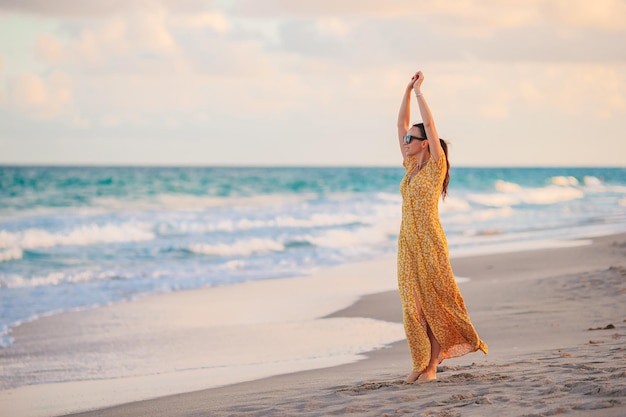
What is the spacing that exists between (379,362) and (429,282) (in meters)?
1.80

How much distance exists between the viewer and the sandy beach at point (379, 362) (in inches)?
199

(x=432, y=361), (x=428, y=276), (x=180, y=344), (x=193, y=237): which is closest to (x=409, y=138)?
(x=428, y=276)

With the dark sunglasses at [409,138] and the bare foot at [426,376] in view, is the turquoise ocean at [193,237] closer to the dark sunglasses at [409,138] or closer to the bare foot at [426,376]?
the bare foot at [426,376]

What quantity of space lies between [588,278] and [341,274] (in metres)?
5.00

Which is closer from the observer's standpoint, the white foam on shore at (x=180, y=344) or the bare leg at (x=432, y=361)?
the bare leg at (x=432, y=361)

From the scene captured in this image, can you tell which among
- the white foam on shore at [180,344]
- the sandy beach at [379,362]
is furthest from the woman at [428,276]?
the white foam on shore at [180,344]

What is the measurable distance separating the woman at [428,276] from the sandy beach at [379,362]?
0.79ft

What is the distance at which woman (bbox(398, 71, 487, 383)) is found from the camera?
571 centimetres

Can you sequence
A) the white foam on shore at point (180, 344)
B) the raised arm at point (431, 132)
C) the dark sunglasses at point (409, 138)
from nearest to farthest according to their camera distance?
1. the raised arm at point (431, 132)
2. the dark sunglasses at point (409, 138)
3. the white foam on shore at point (180, 344)

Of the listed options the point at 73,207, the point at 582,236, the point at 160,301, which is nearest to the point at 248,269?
the point at 160,301

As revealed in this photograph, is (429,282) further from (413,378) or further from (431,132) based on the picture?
(431,132)

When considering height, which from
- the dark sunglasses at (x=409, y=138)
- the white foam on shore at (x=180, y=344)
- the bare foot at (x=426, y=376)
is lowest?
the bare foot at (x=426, y=376)

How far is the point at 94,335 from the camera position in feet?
30.3

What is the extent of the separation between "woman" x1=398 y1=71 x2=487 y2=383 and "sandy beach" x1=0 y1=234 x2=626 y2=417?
0.24 meters
